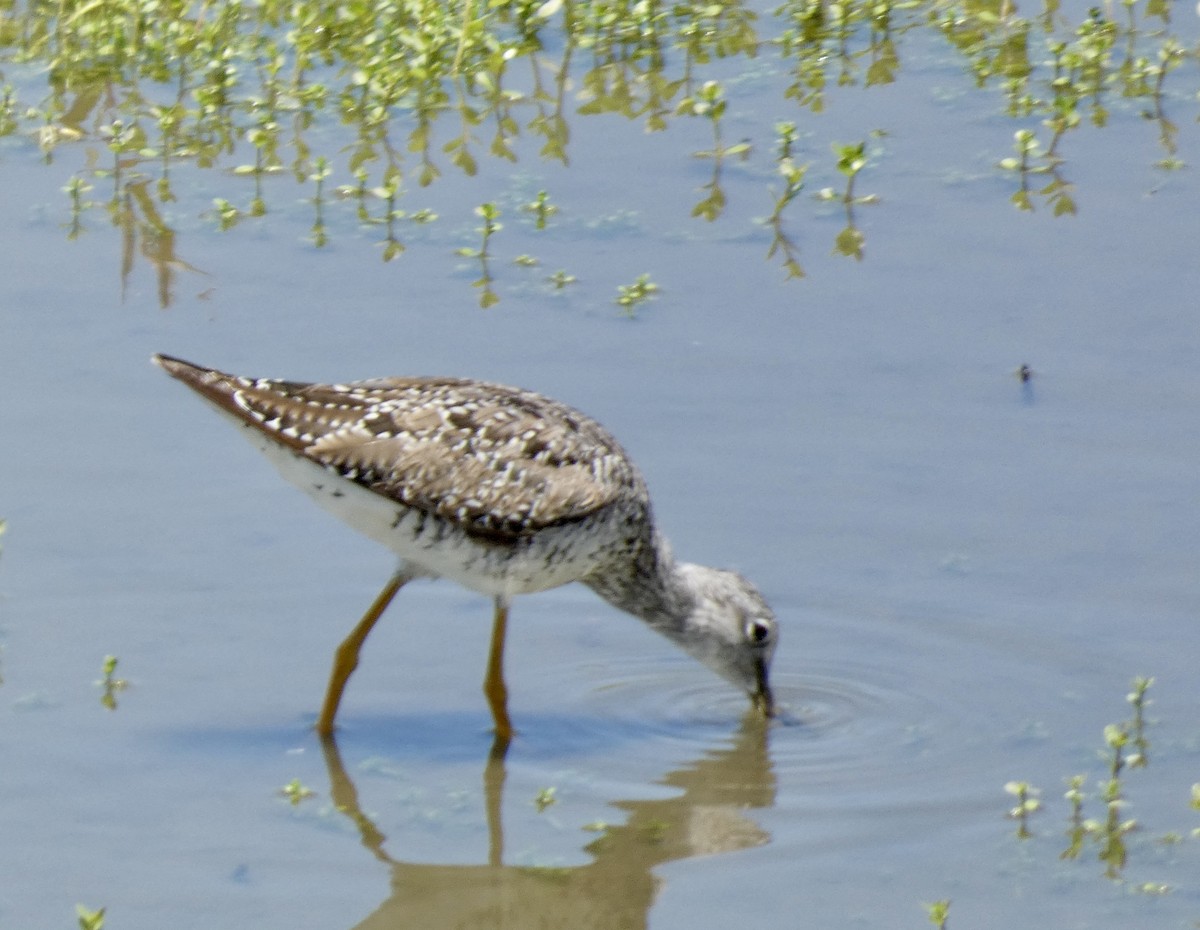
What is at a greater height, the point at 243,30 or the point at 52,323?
the point at 243,30

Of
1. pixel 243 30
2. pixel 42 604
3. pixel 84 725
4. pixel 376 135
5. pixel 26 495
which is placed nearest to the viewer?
pixel 84 725

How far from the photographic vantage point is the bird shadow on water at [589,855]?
5.72 meters

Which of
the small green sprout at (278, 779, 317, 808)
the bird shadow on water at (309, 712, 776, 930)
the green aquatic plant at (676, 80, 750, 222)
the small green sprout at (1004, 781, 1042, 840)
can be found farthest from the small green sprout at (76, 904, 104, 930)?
the green aquatic plant at (676, 80, 750, 222)

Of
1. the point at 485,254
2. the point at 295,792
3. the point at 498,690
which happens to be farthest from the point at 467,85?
the point at 295,792

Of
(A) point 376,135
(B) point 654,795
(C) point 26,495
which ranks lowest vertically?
(B) point 654,795

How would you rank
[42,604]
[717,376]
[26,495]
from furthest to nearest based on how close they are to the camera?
[717,376] → [26,495] → [42,604]

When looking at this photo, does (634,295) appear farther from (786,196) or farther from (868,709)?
(868,709)

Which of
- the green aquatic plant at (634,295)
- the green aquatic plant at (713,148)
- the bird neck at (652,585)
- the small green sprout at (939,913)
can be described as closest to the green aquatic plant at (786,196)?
the green aquatic plant at (713,148)

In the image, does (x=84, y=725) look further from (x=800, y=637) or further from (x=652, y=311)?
(x=652, y=311)

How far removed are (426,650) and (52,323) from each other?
7.80 ft

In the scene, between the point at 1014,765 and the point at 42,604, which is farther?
the point at 42,604

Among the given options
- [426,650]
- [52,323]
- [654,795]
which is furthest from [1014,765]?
[52,323]

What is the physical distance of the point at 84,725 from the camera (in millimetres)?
6434

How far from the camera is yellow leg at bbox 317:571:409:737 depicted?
6676 mm
